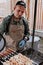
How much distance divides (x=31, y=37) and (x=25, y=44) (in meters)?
0.09

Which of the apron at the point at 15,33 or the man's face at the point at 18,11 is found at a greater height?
the man's face at the point at 18,11

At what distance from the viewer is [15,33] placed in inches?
35.8

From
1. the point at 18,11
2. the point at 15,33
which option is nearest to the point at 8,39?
the point at 15,33

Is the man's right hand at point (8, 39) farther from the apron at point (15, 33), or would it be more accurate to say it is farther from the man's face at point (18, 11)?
the man's face at point (18, 11)

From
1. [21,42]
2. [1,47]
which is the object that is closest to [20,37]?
[21,42]

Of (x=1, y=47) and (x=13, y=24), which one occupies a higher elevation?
(x=13, y=24)

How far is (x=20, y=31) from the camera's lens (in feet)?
3.03

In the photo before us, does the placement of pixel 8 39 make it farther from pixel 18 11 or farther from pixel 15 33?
pixel 18 11

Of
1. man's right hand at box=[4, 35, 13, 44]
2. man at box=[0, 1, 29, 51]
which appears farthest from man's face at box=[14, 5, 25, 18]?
man's right hand at box=[4, 35, 13, 44]

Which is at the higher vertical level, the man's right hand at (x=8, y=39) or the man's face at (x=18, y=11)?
the man's face at (x=18, y=11)

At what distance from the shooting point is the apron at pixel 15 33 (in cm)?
89

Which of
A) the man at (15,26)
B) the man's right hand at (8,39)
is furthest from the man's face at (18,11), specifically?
the man's right hand at (8,39)

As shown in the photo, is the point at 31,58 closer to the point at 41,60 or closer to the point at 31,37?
the point at 41,60

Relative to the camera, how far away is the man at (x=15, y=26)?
2.87 feet
